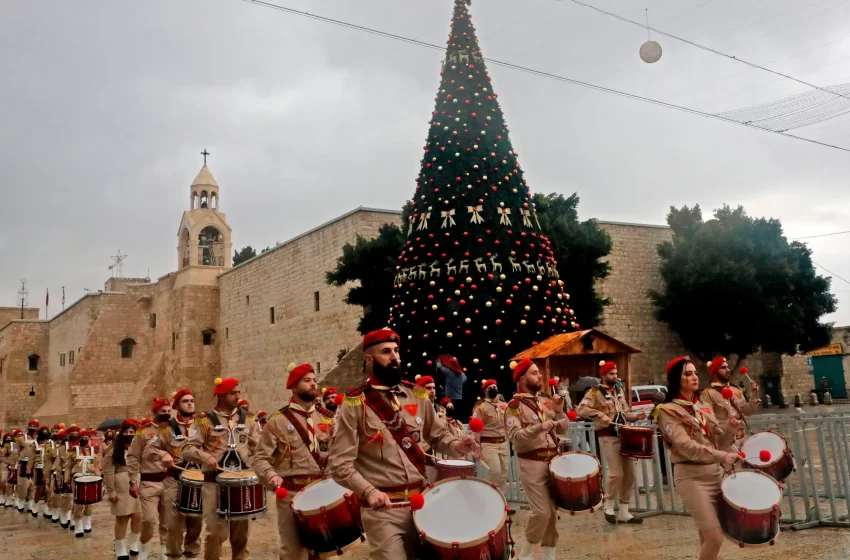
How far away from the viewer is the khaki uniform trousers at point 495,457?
947cm

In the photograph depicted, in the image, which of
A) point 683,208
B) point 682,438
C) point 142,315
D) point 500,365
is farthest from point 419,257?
point 142,315

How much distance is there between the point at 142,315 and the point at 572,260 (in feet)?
96.1

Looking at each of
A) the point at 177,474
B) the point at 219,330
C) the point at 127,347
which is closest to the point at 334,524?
the point at 177,474

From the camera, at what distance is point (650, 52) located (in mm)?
10133

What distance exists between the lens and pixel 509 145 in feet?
47.4

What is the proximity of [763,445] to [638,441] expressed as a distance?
1.55 meters

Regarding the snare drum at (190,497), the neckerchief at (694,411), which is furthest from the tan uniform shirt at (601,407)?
the snare drum at (190,497)

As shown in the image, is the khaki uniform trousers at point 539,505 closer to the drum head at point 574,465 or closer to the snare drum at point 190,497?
the drum head at point 574,465

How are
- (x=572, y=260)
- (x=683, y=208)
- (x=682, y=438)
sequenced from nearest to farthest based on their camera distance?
(x=682, y=438), (x=572, y=260), (x=683, y=208)

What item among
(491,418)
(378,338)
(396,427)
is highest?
(378,338)

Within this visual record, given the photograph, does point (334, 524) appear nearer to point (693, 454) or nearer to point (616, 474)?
point (693, 454)

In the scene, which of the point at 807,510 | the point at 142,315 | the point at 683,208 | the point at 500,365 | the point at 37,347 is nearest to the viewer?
the point at 807,510

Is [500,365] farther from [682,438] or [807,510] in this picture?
[682,438]

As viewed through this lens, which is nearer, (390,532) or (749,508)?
(390,532)
